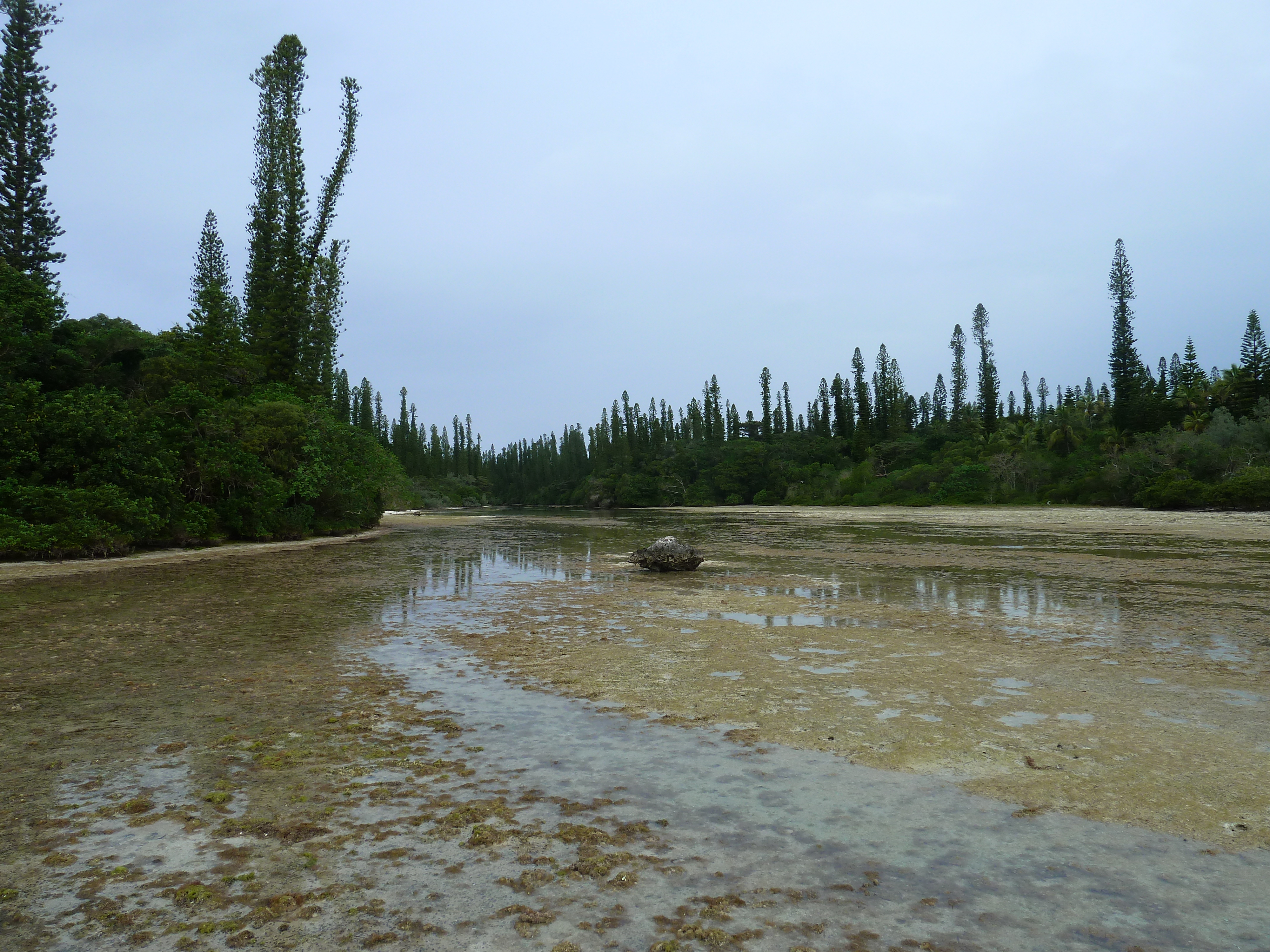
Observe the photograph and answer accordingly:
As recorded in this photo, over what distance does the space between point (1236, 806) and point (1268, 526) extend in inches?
1301

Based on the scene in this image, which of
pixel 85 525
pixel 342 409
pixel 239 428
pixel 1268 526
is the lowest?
pixel 1268 526

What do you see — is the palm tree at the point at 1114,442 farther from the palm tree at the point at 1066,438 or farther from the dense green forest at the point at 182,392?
the dense green forest at the point at 182,392

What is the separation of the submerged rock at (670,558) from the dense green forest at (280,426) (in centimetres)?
1574

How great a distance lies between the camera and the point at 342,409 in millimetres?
95812

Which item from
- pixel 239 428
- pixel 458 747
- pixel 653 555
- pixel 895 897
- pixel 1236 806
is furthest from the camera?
pixel 239 428

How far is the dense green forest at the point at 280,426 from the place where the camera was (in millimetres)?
20828

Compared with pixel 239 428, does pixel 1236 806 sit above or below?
below

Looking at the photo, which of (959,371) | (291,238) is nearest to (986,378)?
(959,371)

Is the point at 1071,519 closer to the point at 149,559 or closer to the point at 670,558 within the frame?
the point at 670,558

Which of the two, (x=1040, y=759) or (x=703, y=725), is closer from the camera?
(x=1040, y=759)

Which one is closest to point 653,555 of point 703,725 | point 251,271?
point 703,725

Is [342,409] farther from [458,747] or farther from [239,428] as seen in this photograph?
[458,747]

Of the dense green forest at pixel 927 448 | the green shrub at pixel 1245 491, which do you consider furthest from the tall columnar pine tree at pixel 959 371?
the green shrub at pixel 1245 491

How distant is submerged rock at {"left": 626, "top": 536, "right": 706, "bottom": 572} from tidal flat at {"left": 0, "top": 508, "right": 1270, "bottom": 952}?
5354 millimetres
